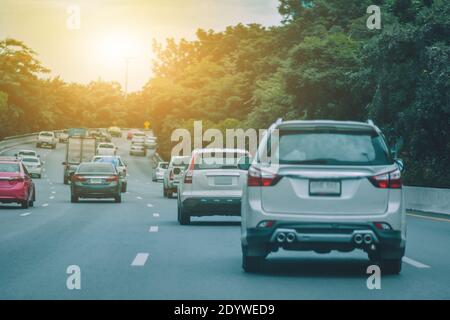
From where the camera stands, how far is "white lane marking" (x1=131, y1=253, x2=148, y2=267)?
1452 centimetres

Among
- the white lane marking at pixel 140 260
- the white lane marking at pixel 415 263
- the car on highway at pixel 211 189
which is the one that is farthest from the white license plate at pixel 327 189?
the car on highway at pixel 211 189

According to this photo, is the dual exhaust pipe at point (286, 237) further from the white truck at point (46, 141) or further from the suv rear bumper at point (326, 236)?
the white truck at point (46, 141)

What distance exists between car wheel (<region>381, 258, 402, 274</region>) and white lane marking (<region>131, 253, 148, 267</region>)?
3177 millimetres

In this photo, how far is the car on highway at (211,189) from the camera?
23.9m

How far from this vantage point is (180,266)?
1423cm

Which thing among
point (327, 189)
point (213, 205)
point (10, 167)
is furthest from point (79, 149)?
point (327, 189)

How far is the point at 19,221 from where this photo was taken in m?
25.2

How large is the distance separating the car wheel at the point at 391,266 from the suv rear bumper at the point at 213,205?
10.5 m

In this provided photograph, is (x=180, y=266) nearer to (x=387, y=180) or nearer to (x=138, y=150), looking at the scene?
(x=387, y=180)

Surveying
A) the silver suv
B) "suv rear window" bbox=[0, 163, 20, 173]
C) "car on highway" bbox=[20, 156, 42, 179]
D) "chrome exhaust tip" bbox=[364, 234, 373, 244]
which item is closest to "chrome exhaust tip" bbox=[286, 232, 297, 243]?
the silver suv

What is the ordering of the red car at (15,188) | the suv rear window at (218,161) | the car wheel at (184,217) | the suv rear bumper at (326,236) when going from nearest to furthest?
the suv rear bumper at (326,236)
the car wheel at (184,217)
the suv rear window at (218,161)
the red car at (15,188)
